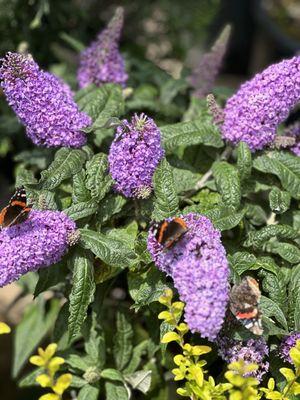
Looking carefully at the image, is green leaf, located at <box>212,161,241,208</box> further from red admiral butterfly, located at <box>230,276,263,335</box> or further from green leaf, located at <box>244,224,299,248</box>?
red admiral butterfly, located at <box>230,276,263,335</box>

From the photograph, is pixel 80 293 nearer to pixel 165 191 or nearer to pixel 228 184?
pixel 165 191

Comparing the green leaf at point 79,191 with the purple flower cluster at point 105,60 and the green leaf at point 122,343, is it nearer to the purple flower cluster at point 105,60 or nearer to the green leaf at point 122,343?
the green leaf at point 122,343

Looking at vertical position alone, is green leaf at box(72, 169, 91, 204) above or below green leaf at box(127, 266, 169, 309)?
above

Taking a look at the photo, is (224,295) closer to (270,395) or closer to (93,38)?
(270,395)

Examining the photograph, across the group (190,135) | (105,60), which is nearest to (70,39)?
(105,60)

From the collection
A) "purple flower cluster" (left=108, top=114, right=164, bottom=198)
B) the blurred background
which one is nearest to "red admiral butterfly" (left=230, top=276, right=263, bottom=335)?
"purple flower cluster" (left=108, top=114, right=164, bottom=198)

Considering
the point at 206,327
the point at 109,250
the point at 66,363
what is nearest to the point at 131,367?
the point at 66,363
